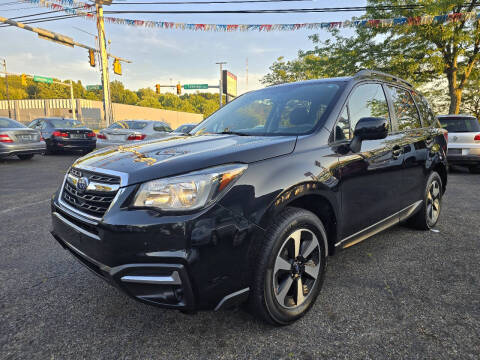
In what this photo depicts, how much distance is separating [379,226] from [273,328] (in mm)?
1408

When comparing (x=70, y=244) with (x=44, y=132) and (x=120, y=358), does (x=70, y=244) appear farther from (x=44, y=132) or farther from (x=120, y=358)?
(x=44, y=132)

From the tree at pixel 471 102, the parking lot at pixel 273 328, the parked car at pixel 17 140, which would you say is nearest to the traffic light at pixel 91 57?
the parked car at pixel 17 140

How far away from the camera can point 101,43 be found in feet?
57.5

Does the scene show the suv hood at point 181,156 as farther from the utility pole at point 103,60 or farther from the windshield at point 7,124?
the utility pole at point 103,60

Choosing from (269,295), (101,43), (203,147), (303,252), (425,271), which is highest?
(101,43)

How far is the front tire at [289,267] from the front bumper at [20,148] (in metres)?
→ 10.6

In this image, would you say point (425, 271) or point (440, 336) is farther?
point (425, 271)

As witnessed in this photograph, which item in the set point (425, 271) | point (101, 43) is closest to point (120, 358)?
point (425, 271)

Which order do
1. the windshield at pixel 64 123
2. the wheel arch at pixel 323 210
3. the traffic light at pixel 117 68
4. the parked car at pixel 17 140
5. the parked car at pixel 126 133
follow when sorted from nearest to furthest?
the wheel arch at pixel 323 210 < the parked car at pixel 17 140 < the parked car at pixel 126 133 < the windshield at pixel 64 123 < the traffic light at pixel 117 68

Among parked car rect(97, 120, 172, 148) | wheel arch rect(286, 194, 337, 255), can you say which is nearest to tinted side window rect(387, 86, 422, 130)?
wheel arch rect(286, 194, 337, 255)

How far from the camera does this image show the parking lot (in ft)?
5.90

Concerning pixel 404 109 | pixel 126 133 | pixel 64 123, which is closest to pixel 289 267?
pixel 404 109

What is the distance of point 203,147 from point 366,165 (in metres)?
1.32

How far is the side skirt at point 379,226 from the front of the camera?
2.46 m
